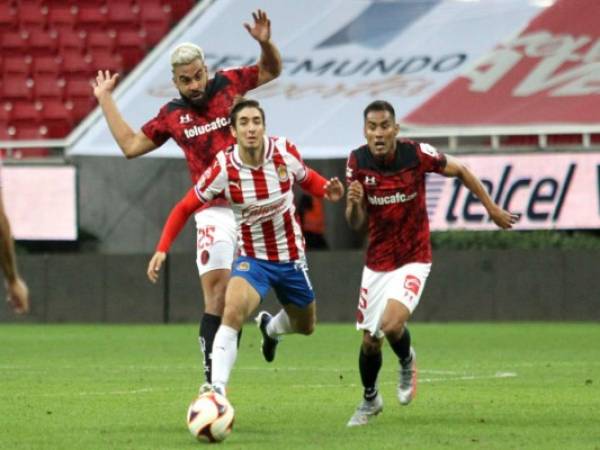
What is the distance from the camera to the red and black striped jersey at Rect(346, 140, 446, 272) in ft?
32.6

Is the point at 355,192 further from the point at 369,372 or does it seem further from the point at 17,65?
the point at 17,65

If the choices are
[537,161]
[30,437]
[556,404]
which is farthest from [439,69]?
[30,437]

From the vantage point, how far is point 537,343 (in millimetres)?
16984

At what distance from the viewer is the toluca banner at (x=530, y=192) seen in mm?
20469

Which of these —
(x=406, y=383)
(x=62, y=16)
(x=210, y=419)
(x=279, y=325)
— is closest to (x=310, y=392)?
(x=279, y=325)

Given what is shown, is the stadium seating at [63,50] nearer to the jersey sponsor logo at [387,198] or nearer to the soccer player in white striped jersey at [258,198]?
the soccer player in white striped jersey at [258,198]

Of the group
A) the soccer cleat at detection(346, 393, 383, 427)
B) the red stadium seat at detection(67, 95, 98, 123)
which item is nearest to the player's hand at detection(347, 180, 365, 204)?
the soccer cleat at detection(346, 393, 383, 427)

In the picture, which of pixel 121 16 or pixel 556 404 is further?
pixel 121 16

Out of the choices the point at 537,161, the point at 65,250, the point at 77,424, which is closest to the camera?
the point at 77,424

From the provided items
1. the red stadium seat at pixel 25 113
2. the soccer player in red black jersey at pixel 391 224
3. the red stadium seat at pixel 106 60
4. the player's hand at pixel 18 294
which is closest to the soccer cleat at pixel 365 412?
the soccer player in red black jersey at pixel 391 224

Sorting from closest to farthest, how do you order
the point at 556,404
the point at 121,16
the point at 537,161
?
the point at 556,404 → the point at 537,161 → the point at 121,16

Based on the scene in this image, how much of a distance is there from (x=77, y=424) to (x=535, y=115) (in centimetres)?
1285

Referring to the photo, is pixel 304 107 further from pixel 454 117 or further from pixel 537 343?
pixel 537 343

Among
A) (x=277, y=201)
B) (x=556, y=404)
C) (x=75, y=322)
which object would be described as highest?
(x=277, y=201)
